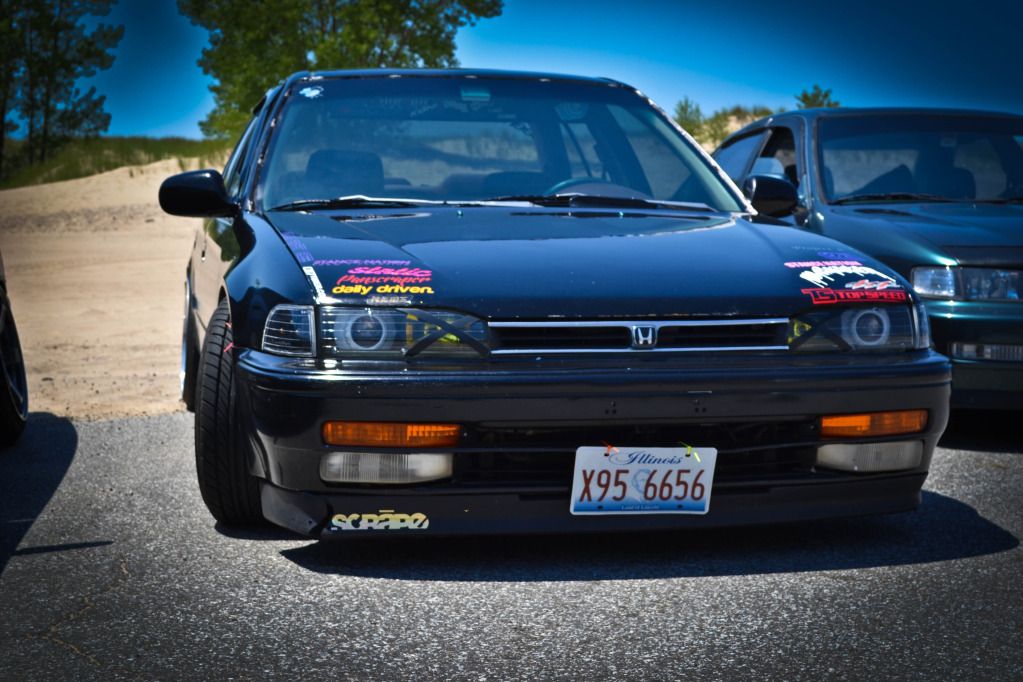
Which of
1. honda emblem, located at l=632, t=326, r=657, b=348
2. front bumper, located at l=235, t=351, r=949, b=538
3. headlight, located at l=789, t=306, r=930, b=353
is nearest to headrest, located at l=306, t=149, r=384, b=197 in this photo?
front bumper, located at l=235, t=351, r=949, b=538

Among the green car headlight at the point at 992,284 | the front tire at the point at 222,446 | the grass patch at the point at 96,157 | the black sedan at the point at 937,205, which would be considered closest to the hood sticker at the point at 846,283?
the black sedan at the point at 937,205

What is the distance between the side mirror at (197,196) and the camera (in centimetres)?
471

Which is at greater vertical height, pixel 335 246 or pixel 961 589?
pixel 335 246

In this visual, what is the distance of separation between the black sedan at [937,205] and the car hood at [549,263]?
1.16m

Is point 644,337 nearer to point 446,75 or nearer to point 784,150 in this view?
point 446,75

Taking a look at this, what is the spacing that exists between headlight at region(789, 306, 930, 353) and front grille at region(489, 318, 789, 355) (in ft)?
0.22

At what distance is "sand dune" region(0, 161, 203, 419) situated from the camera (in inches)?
310

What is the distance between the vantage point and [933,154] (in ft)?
24.2

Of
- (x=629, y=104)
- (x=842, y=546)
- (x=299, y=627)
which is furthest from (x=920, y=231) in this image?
(x=299, y=627)

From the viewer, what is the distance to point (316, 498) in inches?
148

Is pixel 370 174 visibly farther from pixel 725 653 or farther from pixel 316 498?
pixel 725 653

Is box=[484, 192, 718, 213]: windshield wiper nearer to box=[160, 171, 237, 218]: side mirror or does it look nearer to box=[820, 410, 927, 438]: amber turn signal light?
box=[160, 171, 237, 218]: side mirror

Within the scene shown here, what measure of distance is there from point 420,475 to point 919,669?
135cm

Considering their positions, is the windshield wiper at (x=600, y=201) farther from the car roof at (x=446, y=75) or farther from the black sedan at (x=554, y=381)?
the car roof at (x=446, y=75)
